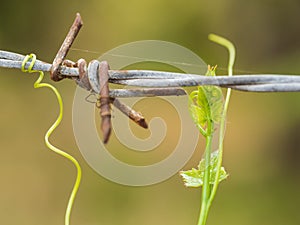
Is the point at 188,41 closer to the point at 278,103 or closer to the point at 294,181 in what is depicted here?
the point at 278,103

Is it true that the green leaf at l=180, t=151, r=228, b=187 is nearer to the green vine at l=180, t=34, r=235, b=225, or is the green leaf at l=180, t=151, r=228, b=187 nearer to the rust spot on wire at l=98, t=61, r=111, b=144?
the green vine at l=180, t=34, r=235, b=225

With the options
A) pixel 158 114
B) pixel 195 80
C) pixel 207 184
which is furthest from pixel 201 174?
pixel 158 114

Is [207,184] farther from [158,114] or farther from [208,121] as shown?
[158,114]

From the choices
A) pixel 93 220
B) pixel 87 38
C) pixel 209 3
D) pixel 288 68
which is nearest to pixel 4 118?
pixel 87 38

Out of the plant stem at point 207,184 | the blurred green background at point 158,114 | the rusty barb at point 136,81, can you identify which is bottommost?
the plant stem at point 207,184

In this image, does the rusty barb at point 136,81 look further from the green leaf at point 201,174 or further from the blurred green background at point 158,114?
the blurred green background at point 158,114

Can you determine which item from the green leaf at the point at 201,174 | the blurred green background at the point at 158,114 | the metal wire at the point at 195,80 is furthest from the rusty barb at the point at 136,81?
the blurred green background at the point at 158,114
